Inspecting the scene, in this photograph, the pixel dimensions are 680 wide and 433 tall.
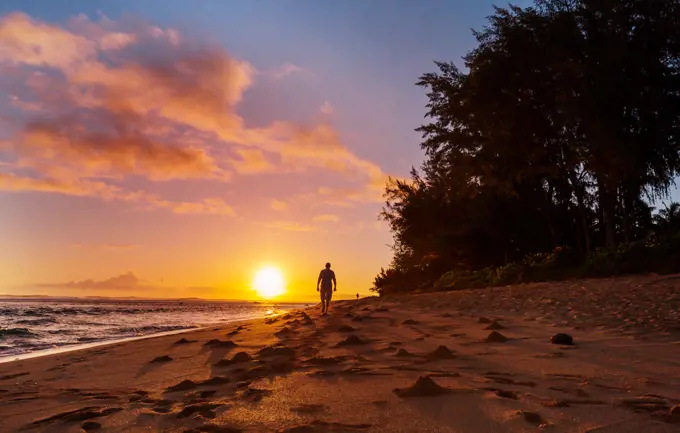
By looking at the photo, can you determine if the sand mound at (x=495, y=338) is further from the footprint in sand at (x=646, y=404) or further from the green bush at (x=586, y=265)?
the green bush at (x=586, y=265)

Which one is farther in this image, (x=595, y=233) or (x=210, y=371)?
(x=595, y=233)

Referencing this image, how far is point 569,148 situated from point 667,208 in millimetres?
9035

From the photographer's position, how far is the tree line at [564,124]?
2156cm

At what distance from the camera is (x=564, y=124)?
22.9 m

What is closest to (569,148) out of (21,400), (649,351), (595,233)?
(595,233)

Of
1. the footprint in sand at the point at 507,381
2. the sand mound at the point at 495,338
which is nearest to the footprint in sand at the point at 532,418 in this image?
the footprint in sand at the point at 507,381

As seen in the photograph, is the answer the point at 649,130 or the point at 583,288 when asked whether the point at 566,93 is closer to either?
the point at 649,130

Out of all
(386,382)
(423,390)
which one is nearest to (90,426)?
(386,382)

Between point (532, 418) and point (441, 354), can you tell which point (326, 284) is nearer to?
A: point (441, 354)

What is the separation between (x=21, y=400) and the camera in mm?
5969

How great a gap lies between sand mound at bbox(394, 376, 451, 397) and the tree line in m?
17.5

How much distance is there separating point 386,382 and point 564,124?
20557 mm

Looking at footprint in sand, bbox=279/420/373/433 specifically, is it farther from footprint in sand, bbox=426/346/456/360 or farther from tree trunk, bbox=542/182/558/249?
tree trunk, bbox=542/182/558/249

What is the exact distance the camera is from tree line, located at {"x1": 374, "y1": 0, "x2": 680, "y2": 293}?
21.6 metres
